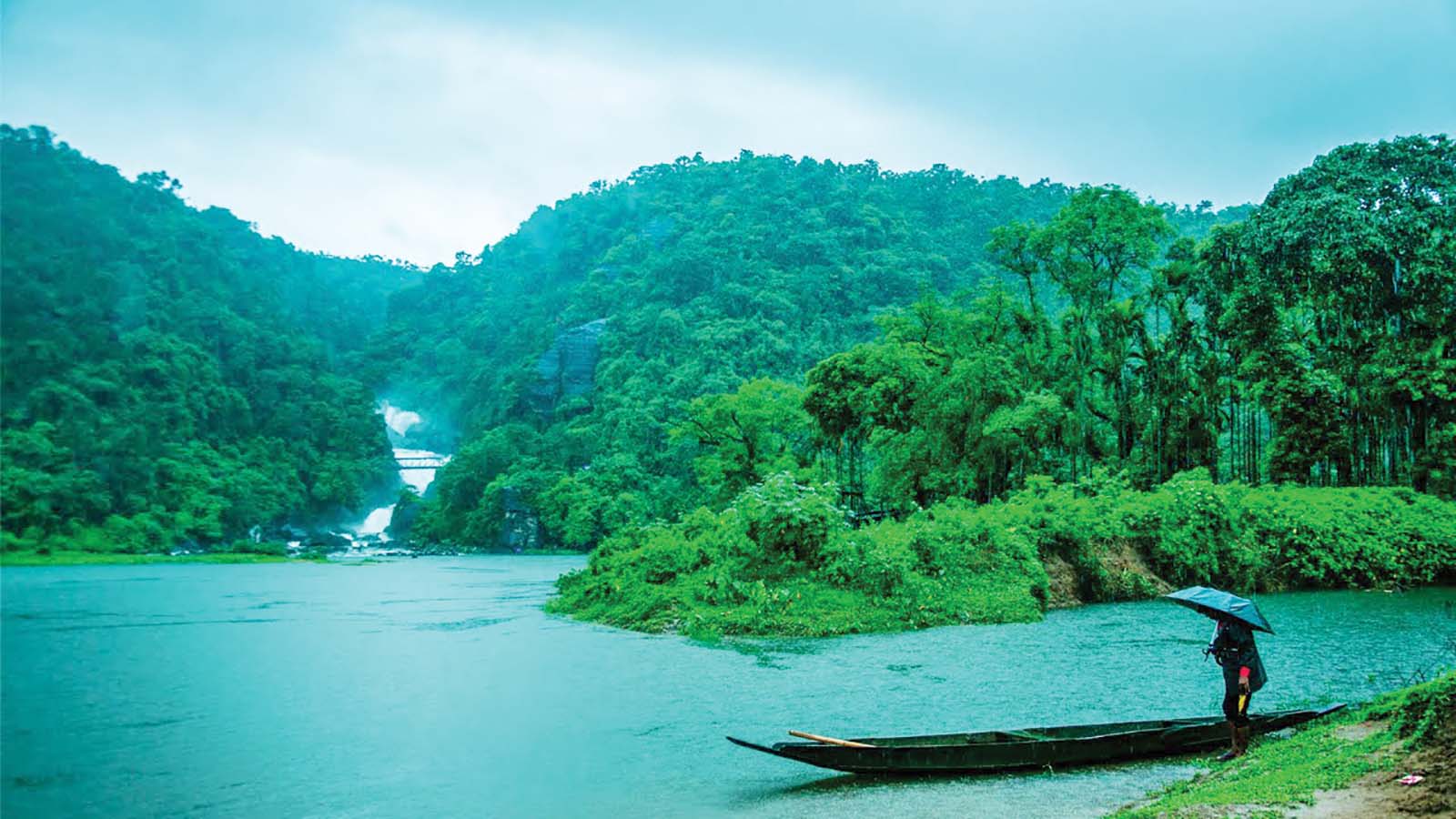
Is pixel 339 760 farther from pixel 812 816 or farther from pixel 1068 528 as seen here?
pixel 1068 528

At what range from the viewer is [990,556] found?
20141 mm

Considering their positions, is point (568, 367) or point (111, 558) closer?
point (111, 558)

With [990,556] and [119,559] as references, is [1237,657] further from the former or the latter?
[119,559]

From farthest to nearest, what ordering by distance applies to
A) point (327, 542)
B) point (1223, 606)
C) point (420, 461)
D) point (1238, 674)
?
1. point (420, 461)
2. point (327, 542)
3. point (1223, 606)
4. point (1238, 674)

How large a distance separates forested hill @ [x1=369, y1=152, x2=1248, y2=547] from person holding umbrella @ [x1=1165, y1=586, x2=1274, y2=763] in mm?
32665

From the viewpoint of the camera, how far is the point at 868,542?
18562 millimetres

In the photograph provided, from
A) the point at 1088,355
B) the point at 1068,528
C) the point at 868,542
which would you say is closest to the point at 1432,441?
the point at 1088,355

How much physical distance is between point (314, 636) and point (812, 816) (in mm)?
15535

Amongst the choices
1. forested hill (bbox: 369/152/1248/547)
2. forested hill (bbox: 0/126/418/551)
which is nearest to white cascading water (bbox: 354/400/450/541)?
forested hill (bbox: 0/126/418/551)

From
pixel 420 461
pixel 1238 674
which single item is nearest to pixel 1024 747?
pixel 1238 674

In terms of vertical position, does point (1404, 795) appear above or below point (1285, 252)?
below

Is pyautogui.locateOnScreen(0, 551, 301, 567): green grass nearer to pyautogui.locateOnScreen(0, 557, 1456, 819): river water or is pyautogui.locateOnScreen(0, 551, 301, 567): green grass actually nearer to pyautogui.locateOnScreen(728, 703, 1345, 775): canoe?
pyautogui.locateOnScreen(0, 557, 1456, 819): river water

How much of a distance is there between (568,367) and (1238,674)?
79783 mm

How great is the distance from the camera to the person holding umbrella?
777 cm
